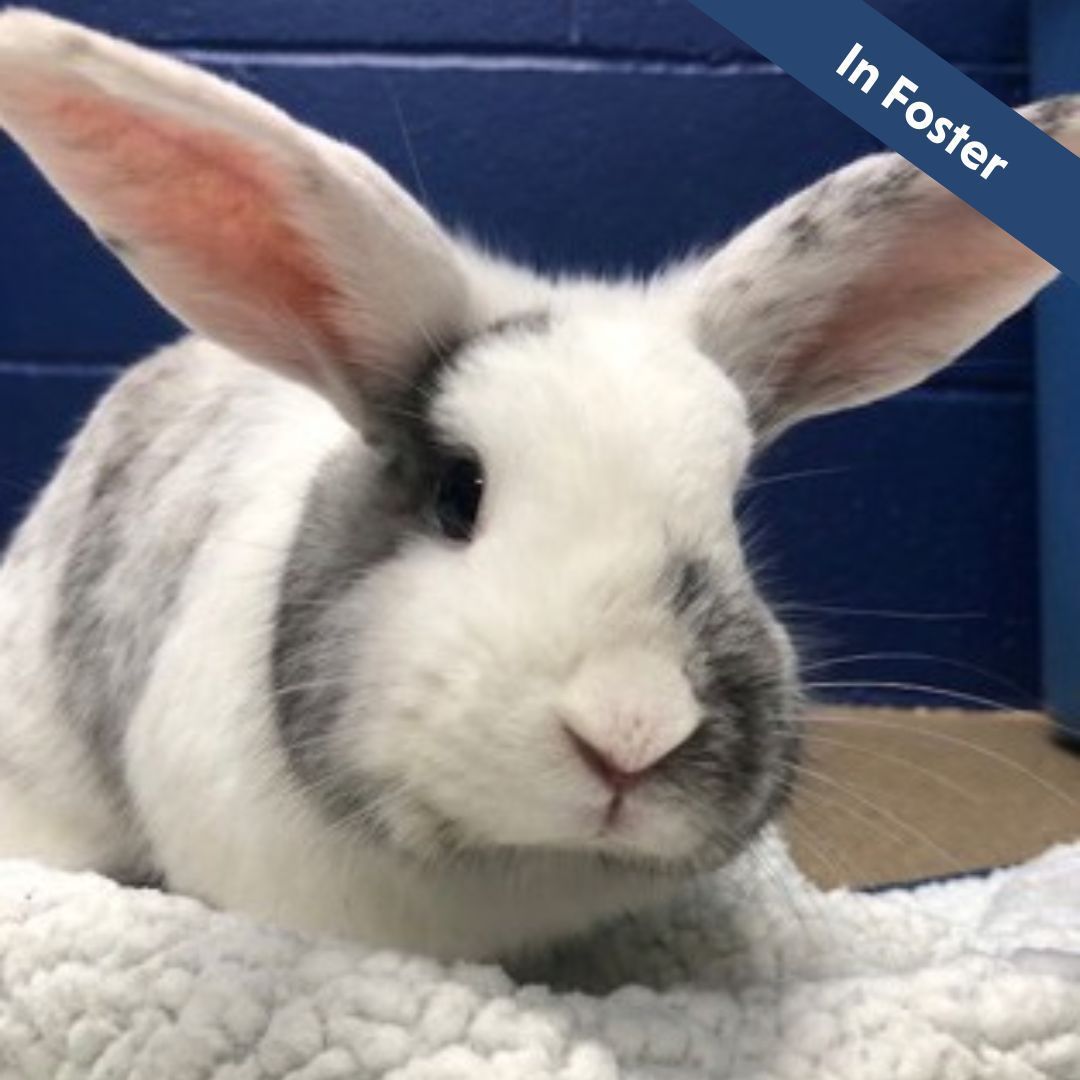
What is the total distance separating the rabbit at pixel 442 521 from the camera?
34.5 inches

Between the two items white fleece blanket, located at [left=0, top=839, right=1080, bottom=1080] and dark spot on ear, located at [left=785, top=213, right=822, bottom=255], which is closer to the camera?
white fleece blanket, located at [left=0, top=839, right=1080, bottom=1080]

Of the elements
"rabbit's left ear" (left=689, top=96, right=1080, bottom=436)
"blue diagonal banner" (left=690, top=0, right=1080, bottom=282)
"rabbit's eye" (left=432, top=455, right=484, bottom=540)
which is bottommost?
"rabbit's eye" (left=432, top=455, right=484, bottom=540)

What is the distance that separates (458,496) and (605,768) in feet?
0.57

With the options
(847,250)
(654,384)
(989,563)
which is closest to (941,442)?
(989,563)

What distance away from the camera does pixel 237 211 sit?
1.02m

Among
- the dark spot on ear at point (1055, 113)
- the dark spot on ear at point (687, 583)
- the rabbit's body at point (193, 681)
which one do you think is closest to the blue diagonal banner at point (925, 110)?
the dark spot on ear at point (1055, 113)

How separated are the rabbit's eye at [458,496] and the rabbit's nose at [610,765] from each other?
0.14 metres

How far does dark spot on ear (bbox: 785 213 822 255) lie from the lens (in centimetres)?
108

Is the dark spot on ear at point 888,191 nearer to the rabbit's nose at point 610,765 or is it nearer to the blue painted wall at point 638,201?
the rabbit's nose at point 610,765

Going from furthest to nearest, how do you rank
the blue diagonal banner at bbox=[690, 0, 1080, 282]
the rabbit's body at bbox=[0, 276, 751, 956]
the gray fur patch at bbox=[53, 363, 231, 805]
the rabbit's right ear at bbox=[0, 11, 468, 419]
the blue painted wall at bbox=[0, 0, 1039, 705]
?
the blue painted wall at bbox=[0, 0, 1039, 705] < the gray fur patch at bbox=[53, 363, 231, 805] < the rabbit's body at bbox=[0, 276, 751, 956] < the rabbit's right ear at bbox=[0, 11, 468, 419] < the blue diagonal banner at bbox=[690, 0, 1080, 282]

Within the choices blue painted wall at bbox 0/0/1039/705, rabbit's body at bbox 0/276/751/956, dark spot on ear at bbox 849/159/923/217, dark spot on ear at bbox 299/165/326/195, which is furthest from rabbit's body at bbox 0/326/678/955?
blue painted wall at bbox 0/0/1039/705

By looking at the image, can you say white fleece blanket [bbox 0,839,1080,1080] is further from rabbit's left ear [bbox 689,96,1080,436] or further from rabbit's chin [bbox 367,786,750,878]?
rabbit's left ear [bbox 689,96,1080,436]

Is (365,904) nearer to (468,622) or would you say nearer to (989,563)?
(468,622)

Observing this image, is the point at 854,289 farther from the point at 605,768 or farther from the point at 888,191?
the point at 605,768
